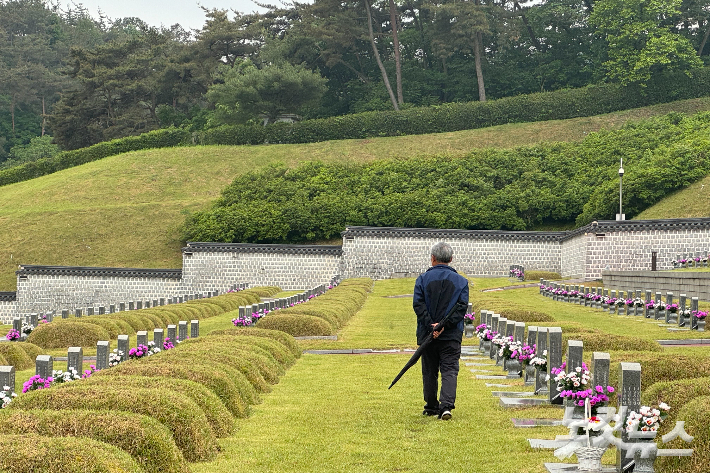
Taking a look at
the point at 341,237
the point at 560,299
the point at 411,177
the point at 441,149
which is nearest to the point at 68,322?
the point at 560,299

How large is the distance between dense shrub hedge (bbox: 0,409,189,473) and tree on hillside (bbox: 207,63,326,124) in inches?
2703

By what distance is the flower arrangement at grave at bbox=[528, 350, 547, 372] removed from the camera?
37.8 ft

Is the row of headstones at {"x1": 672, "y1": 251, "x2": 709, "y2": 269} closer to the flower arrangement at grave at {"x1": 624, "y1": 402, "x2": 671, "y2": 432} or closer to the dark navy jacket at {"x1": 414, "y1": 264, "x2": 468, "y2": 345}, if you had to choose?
the dark navy jacket at {"x1": 414, "y1": 264, "x2": 468, "y2": 345}

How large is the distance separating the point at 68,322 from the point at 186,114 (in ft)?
233

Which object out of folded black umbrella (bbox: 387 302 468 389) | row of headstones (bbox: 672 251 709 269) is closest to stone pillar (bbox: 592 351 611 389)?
folded black umbrella (bbox: 387 302 468 389)

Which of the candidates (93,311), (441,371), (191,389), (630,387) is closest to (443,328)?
(441,371)

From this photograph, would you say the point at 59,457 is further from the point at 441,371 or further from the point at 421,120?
the point at 421,120

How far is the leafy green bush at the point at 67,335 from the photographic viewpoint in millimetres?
21906

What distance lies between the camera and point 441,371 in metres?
10.9

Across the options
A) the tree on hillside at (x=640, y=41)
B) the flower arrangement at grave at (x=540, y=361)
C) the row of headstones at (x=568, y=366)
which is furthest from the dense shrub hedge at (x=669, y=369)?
the tree on hillside at (x=640, y=41)

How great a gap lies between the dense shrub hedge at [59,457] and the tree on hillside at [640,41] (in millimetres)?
71604

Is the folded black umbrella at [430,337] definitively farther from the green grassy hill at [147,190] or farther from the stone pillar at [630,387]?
the green grassy hill at [147,190]

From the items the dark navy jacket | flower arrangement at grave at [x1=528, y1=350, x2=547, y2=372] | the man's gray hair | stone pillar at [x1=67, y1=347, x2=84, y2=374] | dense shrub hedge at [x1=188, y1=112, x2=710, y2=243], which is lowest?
stone pillar at [x1=67, y1=347, x2=84, y2=374]

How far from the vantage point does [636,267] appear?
1762 inches
